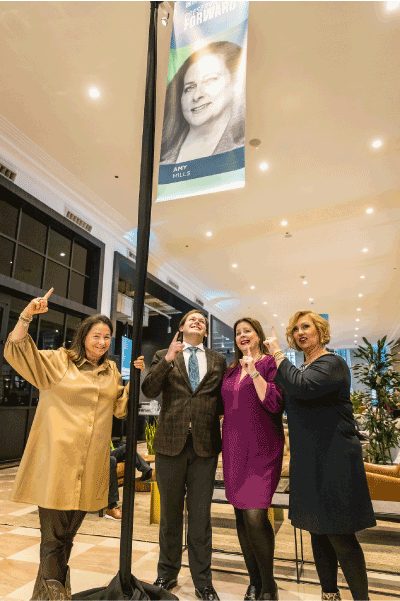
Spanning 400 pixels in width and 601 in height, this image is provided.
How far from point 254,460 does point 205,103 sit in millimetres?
1866

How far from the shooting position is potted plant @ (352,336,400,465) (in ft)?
15.7

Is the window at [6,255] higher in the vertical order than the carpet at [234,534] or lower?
higher

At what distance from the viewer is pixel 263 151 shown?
588 centimetres

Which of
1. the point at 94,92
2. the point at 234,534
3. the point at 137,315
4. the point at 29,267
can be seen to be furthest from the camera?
the point at 29,267

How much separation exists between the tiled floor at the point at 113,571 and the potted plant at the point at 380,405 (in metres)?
2.64

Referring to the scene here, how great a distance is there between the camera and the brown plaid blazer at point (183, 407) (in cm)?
203

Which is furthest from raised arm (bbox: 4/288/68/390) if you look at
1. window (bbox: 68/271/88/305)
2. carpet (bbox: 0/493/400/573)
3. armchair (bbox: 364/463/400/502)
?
window (bbox: 68/271/88/305)

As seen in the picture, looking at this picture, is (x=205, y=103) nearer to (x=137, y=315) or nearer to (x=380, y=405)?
(x=137, y=315)

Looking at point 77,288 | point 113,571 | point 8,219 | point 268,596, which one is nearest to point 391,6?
point 268,596

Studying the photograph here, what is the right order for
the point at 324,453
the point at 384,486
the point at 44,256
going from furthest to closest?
1. the point at 44,256
2. the point at 384,486
3. the point at 324,453

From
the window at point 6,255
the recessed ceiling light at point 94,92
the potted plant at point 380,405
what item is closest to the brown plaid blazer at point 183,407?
the potted plant at point 380,405

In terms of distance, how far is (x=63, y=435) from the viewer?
1.76 meters

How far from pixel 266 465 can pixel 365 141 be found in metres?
5.32

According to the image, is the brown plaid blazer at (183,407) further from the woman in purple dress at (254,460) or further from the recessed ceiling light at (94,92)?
the recessed ceiling light at (94,92)
